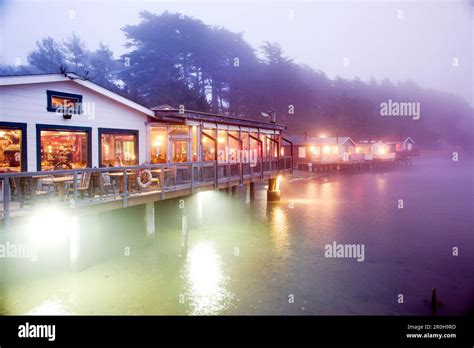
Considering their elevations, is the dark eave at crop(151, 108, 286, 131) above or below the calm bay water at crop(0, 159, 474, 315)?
above

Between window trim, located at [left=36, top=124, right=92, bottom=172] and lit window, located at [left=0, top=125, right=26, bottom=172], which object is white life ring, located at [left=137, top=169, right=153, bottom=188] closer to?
window trim, located at [left=36, top=124, right=92, bottom=172]

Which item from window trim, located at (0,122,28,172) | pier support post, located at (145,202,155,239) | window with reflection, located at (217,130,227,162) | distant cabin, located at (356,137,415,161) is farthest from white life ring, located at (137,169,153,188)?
distant cabin, located at (356,137,415,161)

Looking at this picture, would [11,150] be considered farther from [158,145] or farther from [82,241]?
[158,145]

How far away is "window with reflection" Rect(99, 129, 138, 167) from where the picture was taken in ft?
58.4

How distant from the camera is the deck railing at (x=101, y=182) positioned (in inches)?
447

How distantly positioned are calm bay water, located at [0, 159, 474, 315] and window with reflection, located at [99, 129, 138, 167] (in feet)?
8.48

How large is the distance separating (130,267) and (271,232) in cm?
905

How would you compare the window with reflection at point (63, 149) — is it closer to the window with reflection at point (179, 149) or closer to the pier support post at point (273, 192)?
the window with reflection at point (179, 149)

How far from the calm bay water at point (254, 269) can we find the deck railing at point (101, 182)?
2305mm

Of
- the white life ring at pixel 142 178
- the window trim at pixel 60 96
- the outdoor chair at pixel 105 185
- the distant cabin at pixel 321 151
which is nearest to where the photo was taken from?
the outdoor chair at pixel 105 185

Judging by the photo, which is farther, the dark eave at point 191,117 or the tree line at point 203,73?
the tree line at point 203,73

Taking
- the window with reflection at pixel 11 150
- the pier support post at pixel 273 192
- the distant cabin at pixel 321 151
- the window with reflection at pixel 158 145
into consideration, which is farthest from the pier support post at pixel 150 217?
the distant cabin at pixel 321 151
